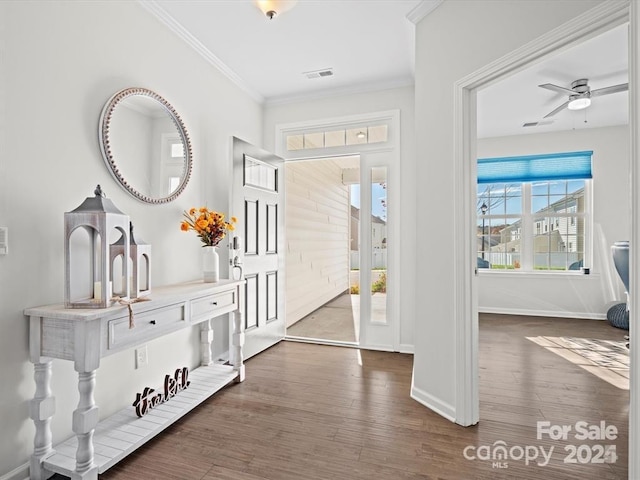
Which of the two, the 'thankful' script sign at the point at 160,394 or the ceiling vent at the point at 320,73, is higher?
the ceiling vent at the point at 320,73

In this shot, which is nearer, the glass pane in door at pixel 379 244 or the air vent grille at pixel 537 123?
the glass pane in door at pixel 379 244

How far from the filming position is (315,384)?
291cm

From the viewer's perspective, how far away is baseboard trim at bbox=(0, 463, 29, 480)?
166 cm

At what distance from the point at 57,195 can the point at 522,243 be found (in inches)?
237

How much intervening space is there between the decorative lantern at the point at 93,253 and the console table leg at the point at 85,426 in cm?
36

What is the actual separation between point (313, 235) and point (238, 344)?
3140mm

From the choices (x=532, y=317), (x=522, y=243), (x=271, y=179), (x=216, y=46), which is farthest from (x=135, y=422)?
(x=522, y=243)

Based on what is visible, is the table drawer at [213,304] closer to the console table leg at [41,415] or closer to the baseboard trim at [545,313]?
the console table leg at [41,415]

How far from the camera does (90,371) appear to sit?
65.4 inches

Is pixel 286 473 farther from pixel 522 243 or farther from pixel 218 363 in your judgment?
pixel 522 243

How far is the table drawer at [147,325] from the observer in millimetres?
1784

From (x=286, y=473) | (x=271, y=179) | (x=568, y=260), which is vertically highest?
(x=271, y=179)

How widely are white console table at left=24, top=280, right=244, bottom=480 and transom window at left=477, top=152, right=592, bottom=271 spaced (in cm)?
520

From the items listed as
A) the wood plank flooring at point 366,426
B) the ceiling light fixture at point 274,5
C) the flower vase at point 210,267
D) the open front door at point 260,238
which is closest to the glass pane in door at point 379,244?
the wood plank flooring at point 366,426
